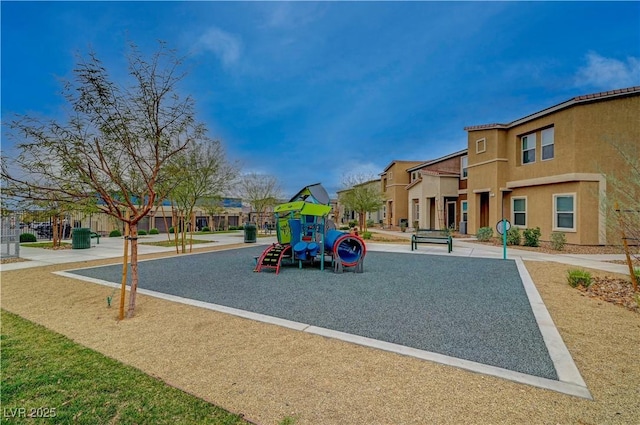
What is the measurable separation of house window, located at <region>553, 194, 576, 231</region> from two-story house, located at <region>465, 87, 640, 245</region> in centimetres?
4

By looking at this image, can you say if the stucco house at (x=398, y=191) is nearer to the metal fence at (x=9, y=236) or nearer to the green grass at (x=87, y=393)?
the metal fence at (x=9, y=236)

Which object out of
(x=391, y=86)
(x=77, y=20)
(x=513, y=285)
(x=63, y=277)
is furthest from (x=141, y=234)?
(x=513, y=285)

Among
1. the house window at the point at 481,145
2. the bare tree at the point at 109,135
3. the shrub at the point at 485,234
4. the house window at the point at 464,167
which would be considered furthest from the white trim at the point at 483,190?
the bare tree at the point at 109,135

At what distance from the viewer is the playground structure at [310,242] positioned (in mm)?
8789

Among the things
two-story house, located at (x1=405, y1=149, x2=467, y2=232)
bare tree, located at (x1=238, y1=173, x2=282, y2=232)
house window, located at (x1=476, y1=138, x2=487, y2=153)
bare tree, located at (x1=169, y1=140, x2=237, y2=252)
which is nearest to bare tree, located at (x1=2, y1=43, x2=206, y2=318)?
bare tree, located at (x1=169, y1=140, x2=237, y2=252)

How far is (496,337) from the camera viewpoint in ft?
13.3

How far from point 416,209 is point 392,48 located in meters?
14.7

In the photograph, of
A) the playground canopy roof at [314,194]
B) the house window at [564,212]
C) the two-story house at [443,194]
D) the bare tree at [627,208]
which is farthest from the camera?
the two-story house at [443,194]

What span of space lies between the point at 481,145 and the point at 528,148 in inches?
104

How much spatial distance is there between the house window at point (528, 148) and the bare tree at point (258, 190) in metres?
21.7

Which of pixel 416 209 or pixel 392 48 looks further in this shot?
pixel 416 209

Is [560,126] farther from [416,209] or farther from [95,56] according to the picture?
[95,56]

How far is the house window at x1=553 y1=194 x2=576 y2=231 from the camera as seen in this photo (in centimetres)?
1404

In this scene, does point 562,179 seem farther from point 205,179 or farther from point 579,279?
point 205,179
